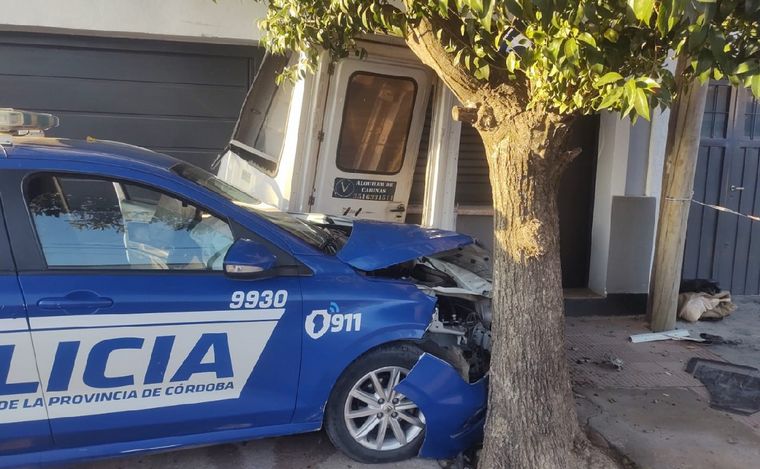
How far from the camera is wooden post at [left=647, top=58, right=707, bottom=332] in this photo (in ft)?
18.7

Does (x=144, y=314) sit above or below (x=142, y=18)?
below

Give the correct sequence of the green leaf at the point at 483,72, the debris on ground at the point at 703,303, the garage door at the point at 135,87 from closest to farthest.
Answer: the green leaf at the point at 483,72, the garage door at the point at 135,87, the debris on ground at the point at 703,303

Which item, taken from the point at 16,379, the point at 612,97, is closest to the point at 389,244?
the point at 612,97

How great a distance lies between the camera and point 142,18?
6.02 m

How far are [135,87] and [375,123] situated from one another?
256 centimetres

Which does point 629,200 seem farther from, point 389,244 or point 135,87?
point 135,87

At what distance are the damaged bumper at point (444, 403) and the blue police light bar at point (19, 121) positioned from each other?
243 cm

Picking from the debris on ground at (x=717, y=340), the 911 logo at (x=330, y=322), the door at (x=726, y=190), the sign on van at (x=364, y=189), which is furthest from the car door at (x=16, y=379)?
the door at (x=726, y=190)

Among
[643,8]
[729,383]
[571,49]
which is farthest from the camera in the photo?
[729,383]

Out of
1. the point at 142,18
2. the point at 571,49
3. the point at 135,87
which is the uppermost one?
the point at 142,18

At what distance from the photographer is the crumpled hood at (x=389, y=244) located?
3.44 m

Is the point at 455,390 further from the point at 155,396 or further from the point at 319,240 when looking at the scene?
the point at 155,396

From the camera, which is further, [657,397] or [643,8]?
[657,397]

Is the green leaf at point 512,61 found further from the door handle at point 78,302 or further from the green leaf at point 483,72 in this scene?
the door handle at point 78,302
